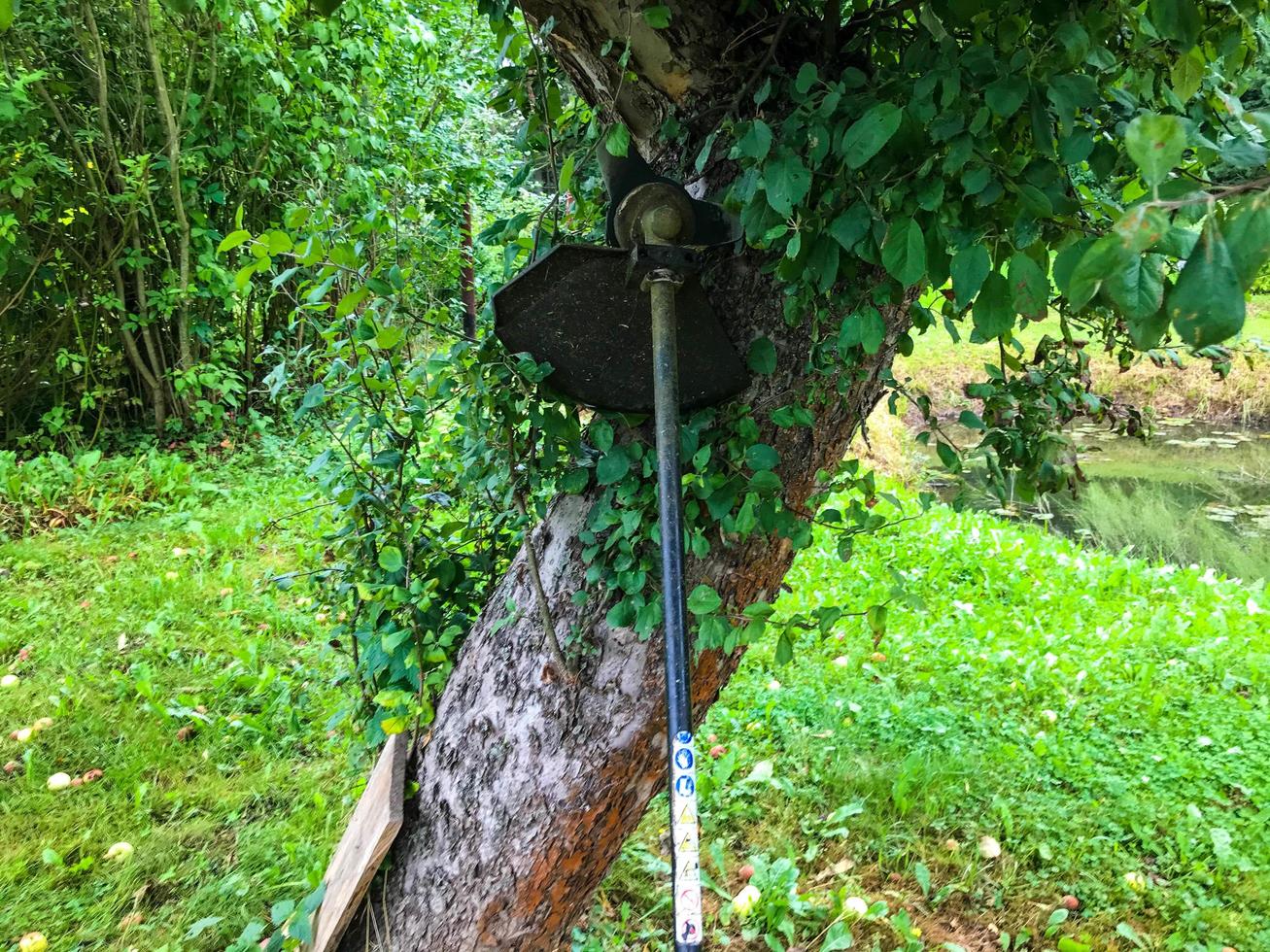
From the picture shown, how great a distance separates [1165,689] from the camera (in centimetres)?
291

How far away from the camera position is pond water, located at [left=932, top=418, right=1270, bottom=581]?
5742 mm

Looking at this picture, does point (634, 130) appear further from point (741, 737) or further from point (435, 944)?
point (741, 737)

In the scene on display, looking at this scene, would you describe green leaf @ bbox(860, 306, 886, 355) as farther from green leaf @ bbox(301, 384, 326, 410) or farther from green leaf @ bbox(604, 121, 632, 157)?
green leaf @ bbox(301, 384, 326, 410)

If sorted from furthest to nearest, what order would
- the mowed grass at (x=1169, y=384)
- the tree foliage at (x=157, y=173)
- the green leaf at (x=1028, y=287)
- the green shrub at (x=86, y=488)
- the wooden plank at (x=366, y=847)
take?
the mowed grass at (x=1169, y=384) → the tree foliage at (x=157, y=173) → the green shrub at (x=86, y=488) → the wooden plank at (x=366, y=847) → the green leaf at (x=1028, y=287)

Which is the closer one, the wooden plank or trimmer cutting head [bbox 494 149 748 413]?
trimmer cutting head [bbox 494 149 748 413]

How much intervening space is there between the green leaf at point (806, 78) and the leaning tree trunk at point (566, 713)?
18cm

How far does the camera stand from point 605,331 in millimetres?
1186

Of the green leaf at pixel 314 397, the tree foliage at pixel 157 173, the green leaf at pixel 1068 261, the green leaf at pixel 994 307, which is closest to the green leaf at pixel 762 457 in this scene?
the green leaf at pixel 994 307

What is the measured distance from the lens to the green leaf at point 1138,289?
579mm

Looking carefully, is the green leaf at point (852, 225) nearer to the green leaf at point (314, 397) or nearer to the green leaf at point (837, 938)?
the green leaf at point (314, 397)

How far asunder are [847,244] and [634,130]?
0.55 metres

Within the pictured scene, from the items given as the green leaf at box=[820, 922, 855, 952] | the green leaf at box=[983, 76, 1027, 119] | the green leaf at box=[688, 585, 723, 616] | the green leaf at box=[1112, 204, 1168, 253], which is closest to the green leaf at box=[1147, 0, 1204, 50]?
the green leaf at box=[983, 76, 1027, 119]

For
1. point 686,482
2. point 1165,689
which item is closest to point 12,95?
point 686,482

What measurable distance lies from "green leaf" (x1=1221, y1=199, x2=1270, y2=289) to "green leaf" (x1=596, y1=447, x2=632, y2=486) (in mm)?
829
